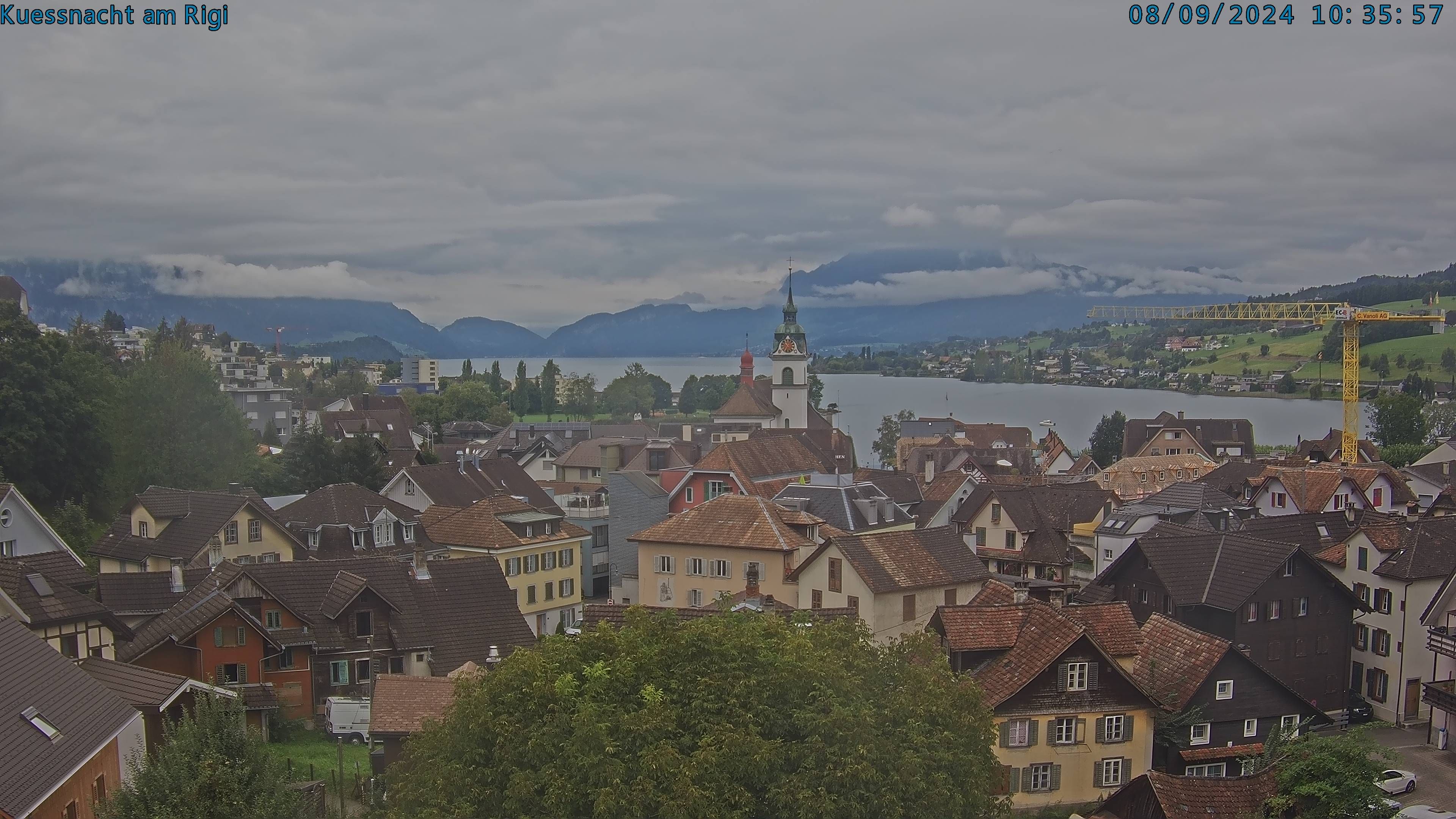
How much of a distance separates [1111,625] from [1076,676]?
2683mm

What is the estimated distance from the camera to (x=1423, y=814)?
25469 mm

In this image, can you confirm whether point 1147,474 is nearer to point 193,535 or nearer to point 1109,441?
point 1109,441

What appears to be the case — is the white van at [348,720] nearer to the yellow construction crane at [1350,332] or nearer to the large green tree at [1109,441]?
the yellow construction crane at [1350,332]

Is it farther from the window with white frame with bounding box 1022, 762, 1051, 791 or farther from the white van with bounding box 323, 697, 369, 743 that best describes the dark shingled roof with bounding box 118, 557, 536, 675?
the window with white frame with bounding box 1022, 762, 1051, 791

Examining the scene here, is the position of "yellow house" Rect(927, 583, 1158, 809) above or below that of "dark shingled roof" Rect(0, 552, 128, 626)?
below

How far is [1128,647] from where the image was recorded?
28.3m

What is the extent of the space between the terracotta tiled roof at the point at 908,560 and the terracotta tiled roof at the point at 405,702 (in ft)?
40.7

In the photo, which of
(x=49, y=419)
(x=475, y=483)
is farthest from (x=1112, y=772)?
(x=49, y=419)

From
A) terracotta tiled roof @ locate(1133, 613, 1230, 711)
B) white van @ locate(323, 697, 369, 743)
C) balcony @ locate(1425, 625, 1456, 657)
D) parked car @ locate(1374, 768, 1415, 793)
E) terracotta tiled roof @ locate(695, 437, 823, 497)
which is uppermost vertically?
terracotta tiled roof @ locate(695, 437, 823, 497)

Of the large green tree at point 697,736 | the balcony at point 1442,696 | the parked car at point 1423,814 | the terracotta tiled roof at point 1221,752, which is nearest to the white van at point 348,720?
the large green tree at point 697,736

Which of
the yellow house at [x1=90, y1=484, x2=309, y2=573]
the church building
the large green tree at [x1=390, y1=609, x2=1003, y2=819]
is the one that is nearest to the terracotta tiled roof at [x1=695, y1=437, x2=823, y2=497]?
the yellow house at [x1=90, y1=484, x2=309, y2=573]

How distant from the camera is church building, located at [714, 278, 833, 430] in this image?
10700 centimetres

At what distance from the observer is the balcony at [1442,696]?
101ft

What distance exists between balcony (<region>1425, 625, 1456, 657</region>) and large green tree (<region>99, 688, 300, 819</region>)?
28.9 m
